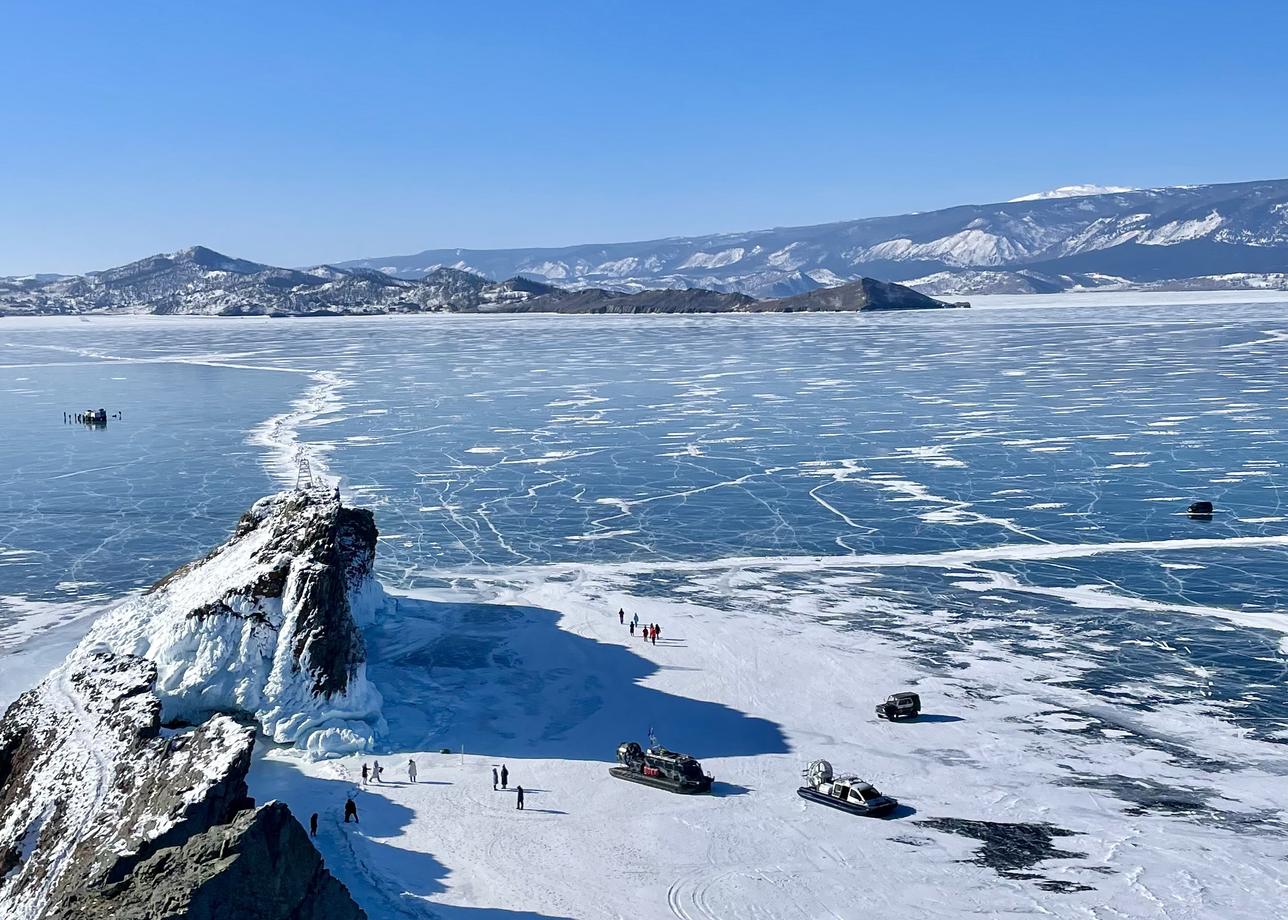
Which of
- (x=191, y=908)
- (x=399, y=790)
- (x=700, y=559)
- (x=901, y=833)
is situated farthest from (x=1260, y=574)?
(x=191, y=908)

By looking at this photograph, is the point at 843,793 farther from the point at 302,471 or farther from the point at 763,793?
the point at 302,471

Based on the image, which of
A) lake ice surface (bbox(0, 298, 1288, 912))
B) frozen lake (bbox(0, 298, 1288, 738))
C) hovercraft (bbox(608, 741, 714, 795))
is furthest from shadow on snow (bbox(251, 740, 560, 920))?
frozen lake (bbox(0, 298, 1288, 738))

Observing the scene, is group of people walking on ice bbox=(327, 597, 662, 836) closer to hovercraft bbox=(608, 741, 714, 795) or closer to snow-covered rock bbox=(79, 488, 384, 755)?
snow-covered rock bbox=(79, 488, 384, 755)

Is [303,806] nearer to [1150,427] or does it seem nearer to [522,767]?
[522,767]

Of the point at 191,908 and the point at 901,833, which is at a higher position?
the point at 191,908

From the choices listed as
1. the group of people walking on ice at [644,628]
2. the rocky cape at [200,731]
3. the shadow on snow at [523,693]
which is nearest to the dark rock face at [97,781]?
the rocky cape at [200,731]

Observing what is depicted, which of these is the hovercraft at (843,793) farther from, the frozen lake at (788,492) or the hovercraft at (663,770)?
the frozen lake at (788,492)
